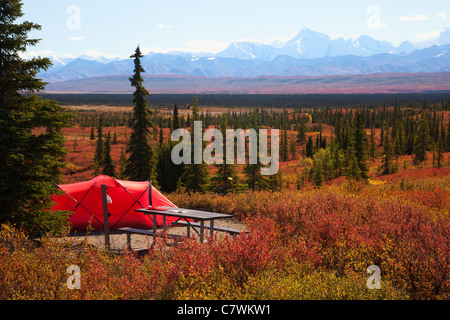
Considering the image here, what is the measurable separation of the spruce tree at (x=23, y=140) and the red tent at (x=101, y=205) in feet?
9.10

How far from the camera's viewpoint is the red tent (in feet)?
43.3

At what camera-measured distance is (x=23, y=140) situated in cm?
948

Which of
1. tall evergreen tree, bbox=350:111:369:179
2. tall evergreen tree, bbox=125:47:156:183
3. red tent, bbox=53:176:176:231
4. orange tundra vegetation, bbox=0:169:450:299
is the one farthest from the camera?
tall evergreen tree, bbox=350:111:369:179

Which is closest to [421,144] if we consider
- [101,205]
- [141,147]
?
[141,147]

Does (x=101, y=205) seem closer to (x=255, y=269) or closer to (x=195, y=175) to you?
(x=255, y=269)

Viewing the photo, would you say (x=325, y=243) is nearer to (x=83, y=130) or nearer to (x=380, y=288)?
(x=380, y=288)

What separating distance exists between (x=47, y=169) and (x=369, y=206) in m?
8.34

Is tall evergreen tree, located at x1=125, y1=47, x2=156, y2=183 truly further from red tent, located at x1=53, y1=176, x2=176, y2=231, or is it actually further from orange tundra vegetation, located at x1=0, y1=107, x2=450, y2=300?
orange tundra vegetation, located at x1=0, y1=107, x2=450, y2=300

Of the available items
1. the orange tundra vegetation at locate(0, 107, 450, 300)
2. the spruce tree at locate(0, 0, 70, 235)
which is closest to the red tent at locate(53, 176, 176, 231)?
the spruce tree at locate(0, 0, 70, 235)

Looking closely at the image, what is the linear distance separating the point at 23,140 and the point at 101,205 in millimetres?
4379

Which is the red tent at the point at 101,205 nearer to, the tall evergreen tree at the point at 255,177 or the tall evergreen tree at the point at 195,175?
the tall evergreen tree at the point at 195,175

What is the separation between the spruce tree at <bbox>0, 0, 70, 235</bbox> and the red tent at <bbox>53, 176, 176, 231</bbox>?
9.10ft
